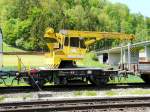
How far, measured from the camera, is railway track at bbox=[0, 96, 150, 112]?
47.3ft

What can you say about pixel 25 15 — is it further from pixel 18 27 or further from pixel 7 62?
pixel 7 62

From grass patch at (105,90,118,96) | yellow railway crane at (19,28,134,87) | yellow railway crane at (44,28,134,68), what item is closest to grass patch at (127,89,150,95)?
grass patch at (105,90,118,96)

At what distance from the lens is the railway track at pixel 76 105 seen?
14422 mm

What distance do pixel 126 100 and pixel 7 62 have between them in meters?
28.5

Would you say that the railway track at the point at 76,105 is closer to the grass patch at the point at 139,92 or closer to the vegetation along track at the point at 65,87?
the grass patch at the point at 139,92

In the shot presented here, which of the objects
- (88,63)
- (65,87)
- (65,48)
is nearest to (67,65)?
(65,48)

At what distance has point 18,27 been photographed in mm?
114688

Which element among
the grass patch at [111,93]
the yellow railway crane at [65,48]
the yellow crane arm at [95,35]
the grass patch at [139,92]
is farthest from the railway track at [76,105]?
the yellow crane arm at [95,35]

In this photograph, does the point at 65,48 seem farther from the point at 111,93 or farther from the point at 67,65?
the point at 111,93

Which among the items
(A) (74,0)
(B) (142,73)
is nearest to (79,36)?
(B) (142,73)

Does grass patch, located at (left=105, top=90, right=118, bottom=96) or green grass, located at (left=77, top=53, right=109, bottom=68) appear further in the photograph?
green grass, located at (left=77, top=53, right=109, bottom=68)

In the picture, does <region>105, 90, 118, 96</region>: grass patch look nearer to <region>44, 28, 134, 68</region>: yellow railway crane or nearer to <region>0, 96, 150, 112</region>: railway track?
<region>0, 96, 150, 112</region>: railway track

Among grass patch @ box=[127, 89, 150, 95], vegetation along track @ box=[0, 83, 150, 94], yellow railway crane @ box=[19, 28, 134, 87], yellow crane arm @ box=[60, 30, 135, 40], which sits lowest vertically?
grass patch @ box=[127, 89, 150, 95]

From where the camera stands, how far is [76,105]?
1533cm
